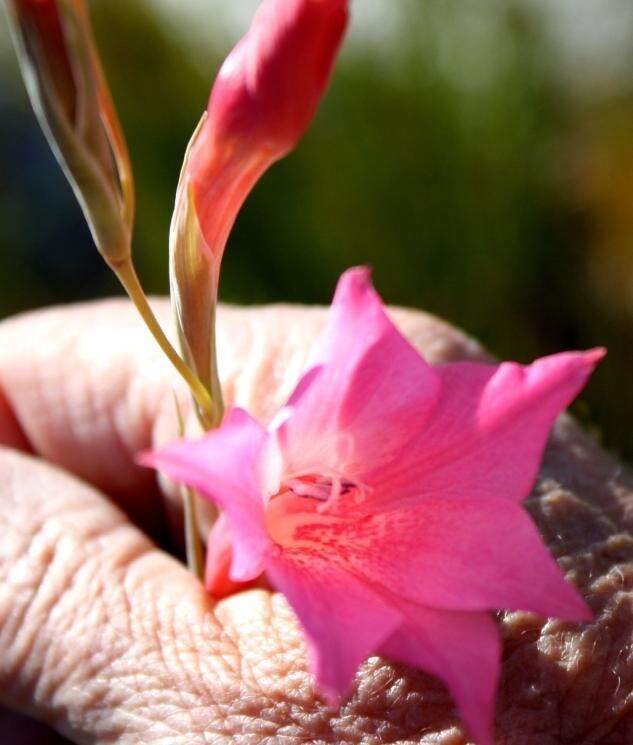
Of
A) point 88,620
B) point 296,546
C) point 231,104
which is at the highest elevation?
point 231,104

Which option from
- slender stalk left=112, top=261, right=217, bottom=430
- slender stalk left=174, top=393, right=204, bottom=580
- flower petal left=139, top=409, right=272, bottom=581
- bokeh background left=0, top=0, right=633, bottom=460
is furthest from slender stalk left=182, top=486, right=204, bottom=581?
bokeh background left=0, top=0, right=633, bottom=460

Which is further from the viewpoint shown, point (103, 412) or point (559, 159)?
point (559, 159)

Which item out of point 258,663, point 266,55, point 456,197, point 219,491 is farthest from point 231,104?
point 456,197

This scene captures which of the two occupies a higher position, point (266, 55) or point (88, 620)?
point (266, 55)

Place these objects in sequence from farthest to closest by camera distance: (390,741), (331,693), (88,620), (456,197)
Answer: (456,197), (88,620), (390,741), (331,693)

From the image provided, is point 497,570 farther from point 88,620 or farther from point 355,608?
point 88,620

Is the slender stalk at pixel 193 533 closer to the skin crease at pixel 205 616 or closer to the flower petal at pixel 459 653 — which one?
the skin crease at pixel 205 616

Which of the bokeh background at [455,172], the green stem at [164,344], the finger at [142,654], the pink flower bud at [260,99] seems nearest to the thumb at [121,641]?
the finger at [142,654]

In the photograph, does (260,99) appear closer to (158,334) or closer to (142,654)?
(158,334)
